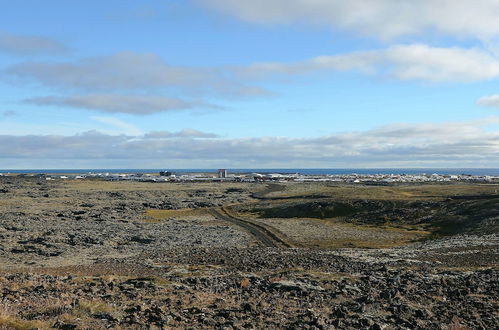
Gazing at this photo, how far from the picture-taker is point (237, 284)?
26469 mm

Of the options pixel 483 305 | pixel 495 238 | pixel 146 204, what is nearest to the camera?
pixel 483 305

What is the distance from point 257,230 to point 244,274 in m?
36.6

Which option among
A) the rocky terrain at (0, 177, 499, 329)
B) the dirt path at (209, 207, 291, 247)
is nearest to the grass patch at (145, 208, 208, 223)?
the dirt path at (209, 207, 291, 247)

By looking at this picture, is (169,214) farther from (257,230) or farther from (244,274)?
(244,274)

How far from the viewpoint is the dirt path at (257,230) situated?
2197 inches

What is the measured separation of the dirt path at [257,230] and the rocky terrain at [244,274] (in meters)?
1.01

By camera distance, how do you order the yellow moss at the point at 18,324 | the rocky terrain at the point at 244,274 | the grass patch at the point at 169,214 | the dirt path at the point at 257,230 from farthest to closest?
1. the grass patch at the point at 169,214
2. the dirt path at the point at 257,230
3. the rocky terrain at the point at 244,274
4. the yellow moss at the point at 18,324

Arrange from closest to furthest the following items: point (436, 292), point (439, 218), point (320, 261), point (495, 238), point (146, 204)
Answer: point (436, 292)
point (320, 261)
point (495, 238)
point (439, 218)
point (146, 204)

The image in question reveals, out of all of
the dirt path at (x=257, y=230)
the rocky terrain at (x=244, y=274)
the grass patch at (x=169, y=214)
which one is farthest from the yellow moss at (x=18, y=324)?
the grass patch at (x=169, y=214)

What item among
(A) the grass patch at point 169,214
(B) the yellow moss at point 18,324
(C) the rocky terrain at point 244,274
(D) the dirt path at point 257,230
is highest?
(B) the yellow moss at point 18,324

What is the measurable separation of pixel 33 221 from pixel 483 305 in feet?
Result: 203

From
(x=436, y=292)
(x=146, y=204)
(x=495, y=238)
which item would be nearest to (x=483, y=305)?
(x=436, y=292)

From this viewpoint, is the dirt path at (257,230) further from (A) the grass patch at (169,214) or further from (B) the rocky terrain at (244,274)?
(A) the grass patch at (169,214)

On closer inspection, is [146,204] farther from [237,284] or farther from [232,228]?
[237,284]
